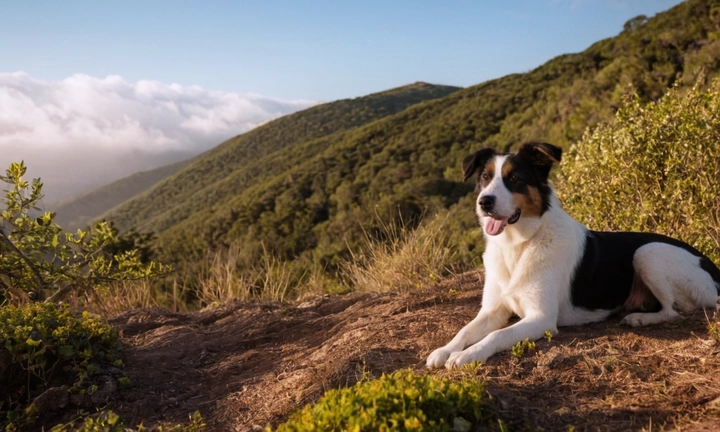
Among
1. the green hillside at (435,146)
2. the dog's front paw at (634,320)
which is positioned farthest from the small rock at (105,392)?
the green hillside at (435,146)

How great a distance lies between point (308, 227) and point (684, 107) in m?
26.5

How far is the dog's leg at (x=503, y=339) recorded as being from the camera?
384cm

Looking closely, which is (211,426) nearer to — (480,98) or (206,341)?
(206,341)

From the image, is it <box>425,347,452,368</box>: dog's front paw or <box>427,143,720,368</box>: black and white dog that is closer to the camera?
<box>425,347,452,368</box>: dog's front paw

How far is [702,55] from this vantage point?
67.3ft

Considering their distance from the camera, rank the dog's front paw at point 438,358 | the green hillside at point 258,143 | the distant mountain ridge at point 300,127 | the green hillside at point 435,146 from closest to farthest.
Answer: the dog's front paw at point 438,358, the green hillside at point 435,146, the green hillside at point 258,143, the distant mountain ridge at point 300,127

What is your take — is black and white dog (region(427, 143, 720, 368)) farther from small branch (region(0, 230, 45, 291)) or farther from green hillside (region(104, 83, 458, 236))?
green hillside (region(104, 83, 458, 236))

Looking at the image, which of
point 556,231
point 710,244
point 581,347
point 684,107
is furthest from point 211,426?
point 684,107

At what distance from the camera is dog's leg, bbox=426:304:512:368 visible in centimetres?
396

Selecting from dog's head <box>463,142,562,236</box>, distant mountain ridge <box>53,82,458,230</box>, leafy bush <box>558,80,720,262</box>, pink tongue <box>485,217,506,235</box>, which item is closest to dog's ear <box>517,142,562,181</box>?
dog's head <box>463,142,562,236</box>

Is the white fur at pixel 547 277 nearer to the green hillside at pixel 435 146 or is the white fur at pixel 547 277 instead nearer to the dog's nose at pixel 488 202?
the dog's nose at pixel 488 202

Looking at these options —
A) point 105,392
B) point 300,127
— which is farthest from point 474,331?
point 300,127

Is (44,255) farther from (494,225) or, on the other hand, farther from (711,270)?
(711,270)

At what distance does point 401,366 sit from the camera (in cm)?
409
